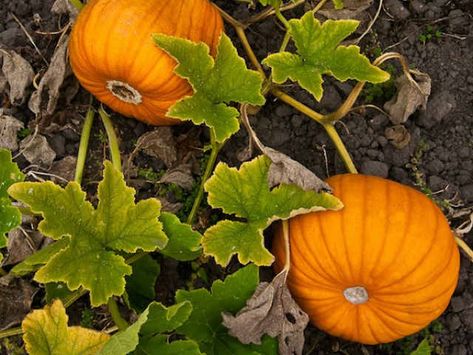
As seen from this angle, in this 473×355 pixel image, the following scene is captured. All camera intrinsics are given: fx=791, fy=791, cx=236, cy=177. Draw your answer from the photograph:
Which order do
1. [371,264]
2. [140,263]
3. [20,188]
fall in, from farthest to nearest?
[140,263] < [371,264] < [20,188]

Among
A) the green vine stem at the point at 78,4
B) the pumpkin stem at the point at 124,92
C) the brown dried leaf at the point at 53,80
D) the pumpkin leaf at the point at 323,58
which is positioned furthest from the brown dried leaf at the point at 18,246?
the pumpkin leaf at the point at 323,58

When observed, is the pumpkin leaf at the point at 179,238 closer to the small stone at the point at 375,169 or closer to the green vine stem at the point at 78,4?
the small stone at the point at 375,169

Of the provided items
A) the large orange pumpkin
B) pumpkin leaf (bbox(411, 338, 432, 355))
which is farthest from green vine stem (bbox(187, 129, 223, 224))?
pumpkin leaf (bbox(411, 338, 432, 355))

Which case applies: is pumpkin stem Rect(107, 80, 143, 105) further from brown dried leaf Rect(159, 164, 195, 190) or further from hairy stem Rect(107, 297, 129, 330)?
hairy stem Rect(107, 297, 129, 330)

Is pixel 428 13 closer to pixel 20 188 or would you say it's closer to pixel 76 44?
pixel 76 44

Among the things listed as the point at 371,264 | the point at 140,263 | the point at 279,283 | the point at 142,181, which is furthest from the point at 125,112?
the point at 371,264

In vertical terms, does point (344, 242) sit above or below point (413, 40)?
below

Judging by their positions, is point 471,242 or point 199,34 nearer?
point 199,34
